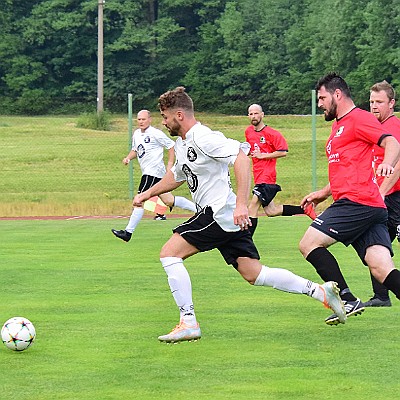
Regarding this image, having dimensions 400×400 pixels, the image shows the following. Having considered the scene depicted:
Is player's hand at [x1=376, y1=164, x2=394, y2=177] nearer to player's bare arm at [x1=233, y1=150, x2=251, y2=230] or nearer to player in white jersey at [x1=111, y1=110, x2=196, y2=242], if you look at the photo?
player's bare arm at [x1=233, y1=150, x2=251, y2=230]

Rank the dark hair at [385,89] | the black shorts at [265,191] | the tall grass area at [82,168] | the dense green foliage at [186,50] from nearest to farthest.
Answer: the dark hair at [385,89] → the black shorts at [265,191] → the tall grass area at [82,168] → the dense green foliage at [186,50]

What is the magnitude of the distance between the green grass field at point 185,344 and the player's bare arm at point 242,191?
863 mm

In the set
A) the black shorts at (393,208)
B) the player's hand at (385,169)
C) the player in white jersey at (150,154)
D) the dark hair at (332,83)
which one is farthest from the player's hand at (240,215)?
the player in white jersey at (150,154)

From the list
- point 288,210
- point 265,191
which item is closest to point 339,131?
point 265,191

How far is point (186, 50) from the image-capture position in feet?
245

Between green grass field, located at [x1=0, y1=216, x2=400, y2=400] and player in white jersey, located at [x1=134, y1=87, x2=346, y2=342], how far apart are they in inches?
12.0

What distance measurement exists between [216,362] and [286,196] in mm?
17962

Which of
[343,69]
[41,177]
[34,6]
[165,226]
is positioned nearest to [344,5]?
[343,69]

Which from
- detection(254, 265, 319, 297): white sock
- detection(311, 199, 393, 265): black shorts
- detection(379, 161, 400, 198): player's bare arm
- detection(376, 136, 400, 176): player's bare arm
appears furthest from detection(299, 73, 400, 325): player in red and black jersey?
detection(379, 161, 400, 198): player's bare arm

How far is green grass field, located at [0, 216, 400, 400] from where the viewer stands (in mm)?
6293

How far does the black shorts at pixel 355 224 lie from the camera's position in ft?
26.7

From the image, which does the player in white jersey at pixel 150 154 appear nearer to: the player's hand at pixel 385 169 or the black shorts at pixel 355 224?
the black shorts at pixel 355 224

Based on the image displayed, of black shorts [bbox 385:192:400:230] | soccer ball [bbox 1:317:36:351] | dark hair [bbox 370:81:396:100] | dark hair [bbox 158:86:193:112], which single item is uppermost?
dark hair [bbox 158:86:193:112]

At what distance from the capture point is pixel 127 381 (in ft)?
21.2
